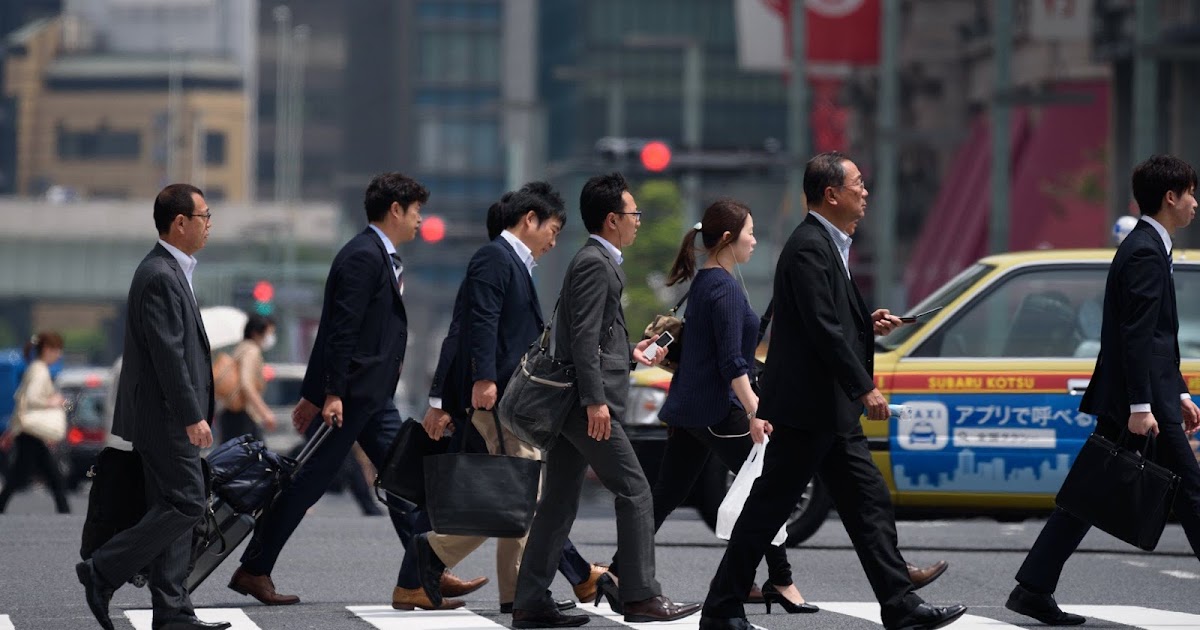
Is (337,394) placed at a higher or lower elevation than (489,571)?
higher

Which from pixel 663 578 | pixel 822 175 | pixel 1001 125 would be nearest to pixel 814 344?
pixel 822 175

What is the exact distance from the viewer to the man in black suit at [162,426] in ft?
26.6

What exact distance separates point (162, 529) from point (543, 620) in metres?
1.47

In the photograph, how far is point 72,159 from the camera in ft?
455

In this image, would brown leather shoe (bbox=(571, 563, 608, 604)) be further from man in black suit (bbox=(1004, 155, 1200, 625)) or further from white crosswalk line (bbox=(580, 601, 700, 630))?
man in black suit (bbox=(1004, 155, 1200, 625))

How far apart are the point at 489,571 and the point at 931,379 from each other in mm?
2580

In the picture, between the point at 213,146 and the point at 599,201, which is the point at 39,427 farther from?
the point at 213,146

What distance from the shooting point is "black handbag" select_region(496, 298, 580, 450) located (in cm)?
845

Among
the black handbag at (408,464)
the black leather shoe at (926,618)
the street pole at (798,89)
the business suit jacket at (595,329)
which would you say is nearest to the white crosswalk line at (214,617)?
the black handbag at (408,464)

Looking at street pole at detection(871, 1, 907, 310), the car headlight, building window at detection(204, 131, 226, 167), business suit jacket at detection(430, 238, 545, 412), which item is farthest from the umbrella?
building window at detection(204, 131, 226, 167)

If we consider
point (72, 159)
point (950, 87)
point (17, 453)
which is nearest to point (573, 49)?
point (72, 159)

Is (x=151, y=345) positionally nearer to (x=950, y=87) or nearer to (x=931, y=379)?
(x=931, y=379)

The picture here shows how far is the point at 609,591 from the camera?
348 inches

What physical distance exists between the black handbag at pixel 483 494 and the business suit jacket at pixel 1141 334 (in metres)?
2.18
